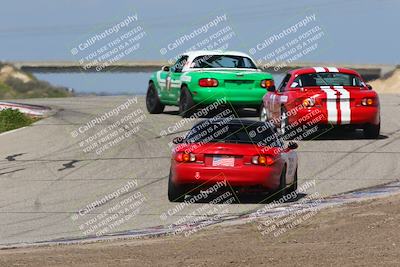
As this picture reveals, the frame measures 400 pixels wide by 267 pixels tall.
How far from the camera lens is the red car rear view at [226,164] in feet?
43.7

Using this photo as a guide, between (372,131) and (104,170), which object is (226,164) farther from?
(372,131)

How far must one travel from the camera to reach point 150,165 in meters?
17.3

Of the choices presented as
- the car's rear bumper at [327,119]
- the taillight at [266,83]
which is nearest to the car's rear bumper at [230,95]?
the taillight at [266,83]

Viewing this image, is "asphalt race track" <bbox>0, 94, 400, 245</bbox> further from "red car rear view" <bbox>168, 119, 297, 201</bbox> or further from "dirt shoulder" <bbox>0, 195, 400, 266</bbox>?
"dirt shoulder" <bbox>0, 195, 400, 266</bbox>

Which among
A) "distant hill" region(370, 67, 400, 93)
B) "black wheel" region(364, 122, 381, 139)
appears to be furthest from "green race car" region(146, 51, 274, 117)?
"distant hill" region(370, 67, 400, 93)

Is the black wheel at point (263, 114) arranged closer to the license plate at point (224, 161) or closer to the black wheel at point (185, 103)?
→ the black wheel at point (185, 103)

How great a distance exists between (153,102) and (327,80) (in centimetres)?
634

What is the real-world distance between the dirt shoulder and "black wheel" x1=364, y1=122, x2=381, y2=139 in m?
8.13

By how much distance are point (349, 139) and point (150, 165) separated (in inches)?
180

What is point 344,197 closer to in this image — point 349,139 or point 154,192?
point 154,192

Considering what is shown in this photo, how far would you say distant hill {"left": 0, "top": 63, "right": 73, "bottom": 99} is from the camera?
212 ft

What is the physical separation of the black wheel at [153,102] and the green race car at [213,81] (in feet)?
2.11

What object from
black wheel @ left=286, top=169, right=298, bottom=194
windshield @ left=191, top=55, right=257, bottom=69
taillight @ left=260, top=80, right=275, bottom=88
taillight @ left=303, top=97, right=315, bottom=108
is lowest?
black wheel @ left=286, top=169, right=298, bottom=194

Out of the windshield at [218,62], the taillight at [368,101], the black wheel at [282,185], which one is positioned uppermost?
the windshield at [218,62]
